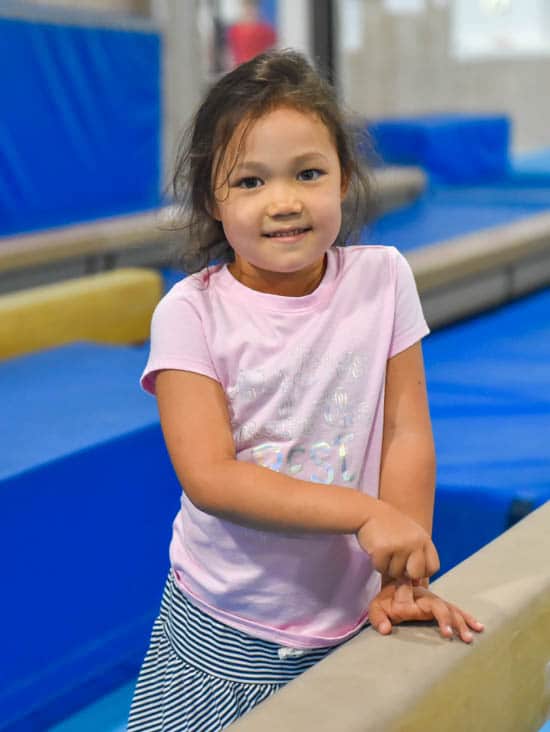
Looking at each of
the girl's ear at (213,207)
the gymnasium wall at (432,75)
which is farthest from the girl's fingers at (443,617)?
the gymnasium wall at (432,75)

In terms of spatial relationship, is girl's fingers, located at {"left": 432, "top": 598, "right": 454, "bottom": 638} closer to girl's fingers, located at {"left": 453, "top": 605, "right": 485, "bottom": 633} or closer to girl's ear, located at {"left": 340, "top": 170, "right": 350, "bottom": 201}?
girl's fingers, located at {"left": 453, "top": 605, "right": 485, "bottom": 633}

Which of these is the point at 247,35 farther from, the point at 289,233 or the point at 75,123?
the point at 289,233

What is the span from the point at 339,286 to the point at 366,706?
1.47 ft

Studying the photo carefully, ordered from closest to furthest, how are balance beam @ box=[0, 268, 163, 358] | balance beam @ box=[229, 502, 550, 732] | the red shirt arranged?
1. balance beam @ box=[229, 502, 550, 732]
2. balance beam @ box=[0, 268, 163, 358]
3. the red shirt

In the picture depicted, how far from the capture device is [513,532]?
47.2 inches

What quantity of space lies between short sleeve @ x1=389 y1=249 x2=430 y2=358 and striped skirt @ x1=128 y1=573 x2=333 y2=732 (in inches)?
12.7

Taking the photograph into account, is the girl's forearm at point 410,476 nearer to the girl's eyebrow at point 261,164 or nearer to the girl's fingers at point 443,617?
the girl's fingers at point 443,617

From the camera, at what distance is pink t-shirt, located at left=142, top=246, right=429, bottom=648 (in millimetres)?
1082

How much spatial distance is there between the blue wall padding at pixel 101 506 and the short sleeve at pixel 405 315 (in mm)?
632

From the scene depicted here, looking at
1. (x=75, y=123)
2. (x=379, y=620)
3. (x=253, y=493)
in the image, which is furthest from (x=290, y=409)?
(x=75, y=123)

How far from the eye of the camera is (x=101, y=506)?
1857 mm

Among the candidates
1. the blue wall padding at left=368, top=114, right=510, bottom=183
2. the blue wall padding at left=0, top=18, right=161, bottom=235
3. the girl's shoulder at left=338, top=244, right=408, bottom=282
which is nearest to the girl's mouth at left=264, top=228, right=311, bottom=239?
the girl's shoulder at left=338, top=244, right=408, bottom=282

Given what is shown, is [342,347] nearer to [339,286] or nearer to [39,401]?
[339,286]

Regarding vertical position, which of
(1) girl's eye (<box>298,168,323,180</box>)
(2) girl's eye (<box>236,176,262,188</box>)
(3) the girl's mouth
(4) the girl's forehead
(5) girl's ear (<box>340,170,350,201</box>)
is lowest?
(3) the girl's mouth
